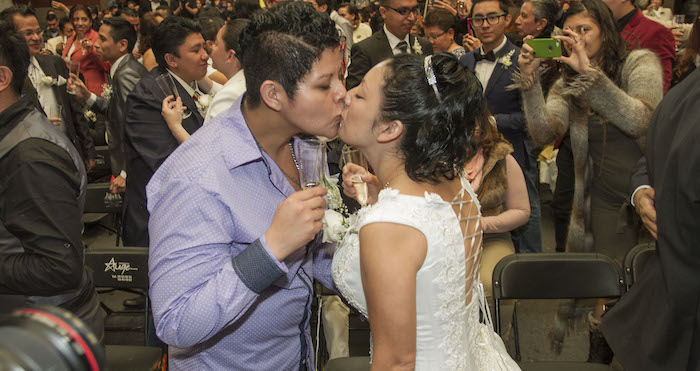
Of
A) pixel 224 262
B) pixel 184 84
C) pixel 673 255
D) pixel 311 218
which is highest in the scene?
pixel 311 218

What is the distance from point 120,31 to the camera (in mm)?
5082

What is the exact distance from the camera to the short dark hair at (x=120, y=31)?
16.6 ft

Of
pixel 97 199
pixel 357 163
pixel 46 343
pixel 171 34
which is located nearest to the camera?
pixel 46 343

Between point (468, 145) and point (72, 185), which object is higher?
point (468, 145)

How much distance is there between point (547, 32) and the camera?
16.3 ft

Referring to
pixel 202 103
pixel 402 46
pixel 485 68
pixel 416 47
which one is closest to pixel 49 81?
pixel 202 103

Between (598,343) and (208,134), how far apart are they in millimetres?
2664

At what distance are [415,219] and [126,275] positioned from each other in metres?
1.93

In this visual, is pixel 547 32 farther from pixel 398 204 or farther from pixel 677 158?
pixel 398 204

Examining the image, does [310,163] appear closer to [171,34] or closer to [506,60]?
[171,34]

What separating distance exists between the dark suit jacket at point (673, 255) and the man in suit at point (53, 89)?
4.72m

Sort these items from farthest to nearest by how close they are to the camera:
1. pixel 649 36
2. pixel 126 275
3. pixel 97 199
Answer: pixel 97 199 → pixel 649 36 → pixel 126 275

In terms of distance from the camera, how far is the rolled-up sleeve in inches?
53.6

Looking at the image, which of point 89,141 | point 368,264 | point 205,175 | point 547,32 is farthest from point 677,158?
point 89,141
